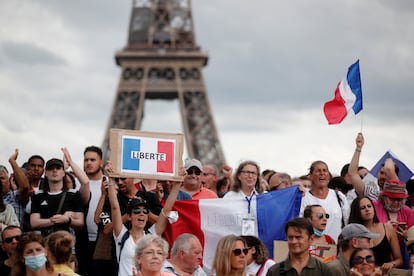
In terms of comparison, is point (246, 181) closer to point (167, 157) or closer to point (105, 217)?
point (167, 157)

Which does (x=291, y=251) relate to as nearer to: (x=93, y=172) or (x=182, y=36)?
(x=93, y=172)

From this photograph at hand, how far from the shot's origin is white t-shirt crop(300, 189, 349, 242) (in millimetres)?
12156

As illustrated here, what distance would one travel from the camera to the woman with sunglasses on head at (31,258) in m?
9.71

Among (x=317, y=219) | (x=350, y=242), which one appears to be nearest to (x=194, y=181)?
(x=317, y=219)

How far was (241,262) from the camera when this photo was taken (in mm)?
9922

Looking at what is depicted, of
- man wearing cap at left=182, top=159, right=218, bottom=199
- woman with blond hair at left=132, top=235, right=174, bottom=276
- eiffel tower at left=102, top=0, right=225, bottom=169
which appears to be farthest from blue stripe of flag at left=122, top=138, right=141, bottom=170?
eiffel tower at left=102, top=0, right=225, bottom=169

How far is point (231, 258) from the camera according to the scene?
993 centimetres

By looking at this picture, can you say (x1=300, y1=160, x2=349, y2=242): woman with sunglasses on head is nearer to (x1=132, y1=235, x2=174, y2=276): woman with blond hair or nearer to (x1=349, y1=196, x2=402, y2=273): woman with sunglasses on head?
(x1=349, y1=196, x2=402, y2=273): woman with sunglasses on head

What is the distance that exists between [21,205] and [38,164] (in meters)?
0.89

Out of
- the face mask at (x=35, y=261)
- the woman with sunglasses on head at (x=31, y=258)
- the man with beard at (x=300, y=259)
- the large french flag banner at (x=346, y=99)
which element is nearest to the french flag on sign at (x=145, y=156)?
the woman with sunglasses on head at (x=31, y=258)

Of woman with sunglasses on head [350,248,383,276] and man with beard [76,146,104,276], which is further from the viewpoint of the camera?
man with beard [76,146,104,276]

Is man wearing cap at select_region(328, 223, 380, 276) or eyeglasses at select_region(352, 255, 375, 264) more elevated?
man wearing cap at select_region(328, 223, 380, 276)

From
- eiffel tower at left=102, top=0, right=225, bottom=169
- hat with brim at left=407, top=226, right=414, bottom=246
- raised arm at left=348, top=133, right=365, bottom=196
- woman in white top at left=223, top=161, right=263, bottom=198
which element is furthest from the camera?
eiffel tower at left=102, top=0, right=225, bottom=169

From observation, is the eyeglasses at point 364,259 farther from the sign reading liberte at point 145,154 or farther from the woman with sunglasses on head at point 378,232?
the sign reading liberte at point 145,154
